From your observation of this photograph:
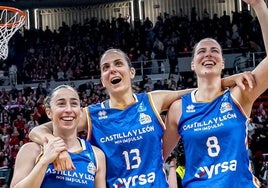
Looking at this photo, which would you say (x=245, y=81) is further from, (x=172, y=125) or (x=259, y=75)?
(x=172, y=125)

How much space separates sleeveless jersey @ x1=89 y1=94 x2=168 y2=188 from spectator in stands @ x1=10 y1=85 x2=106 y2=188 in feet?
0.66

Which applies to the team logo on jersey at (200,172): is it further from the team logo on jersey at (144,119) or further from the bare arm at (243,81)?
the bare arm at (243,81)

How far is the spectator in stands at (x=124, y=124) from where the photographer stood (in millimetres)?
4352

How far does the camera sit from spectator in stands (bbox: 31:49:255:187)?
171 inches

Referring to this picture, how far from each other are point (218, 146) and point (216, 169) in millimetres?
168

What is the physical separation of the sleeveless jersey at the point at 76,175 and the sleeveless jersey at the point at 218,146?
2.54 ft

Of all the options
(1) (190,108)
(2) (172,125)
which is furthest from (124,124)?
(1) (190,108)

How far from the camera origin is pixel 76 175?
12.9 feet

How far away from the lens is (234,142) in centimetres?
421

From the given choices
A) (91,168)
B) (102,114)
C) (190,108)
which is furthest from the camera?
(102,114)

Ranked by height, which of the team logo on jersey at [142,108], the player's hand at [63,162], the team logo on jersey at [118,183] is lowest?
the team logo on jersey at [118,183]

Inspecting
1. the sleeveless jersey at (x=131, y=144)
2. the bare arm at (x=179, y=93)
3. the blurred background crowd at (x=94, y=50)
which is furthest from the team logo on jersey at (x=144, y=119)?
the blurred background crowd at (x=94, y=50)

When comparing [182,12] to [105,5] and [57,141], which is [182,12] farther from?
[57,141]

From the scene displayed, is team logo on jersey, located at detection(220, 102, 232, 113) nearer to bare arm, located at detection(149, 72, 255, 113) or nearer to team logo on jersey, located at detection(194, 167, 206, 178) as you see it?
bare arm, located at detection(149, 72, 255, 113)
